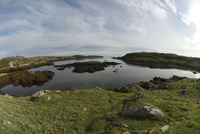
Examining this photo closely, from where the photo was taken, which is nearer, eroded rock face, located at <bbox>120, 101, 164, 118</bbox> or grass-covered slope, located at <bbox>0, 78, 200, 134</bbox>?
grass-covered slope, located at <bbox>0, 78, 200, 134</bbox>

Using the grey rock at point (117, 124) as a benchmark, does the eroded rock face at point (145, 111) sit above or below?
above

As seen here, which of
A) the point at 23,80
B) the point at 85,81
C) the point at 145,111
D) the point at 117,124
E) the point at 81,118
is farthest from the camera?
the point at 85,81

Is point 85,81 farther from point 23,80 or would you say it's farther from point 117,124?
point 117,124

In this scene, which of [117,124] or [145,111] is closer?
[117,124]

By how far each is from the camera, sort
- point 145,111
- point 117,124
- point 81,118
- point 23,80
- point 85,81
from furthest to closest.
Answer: point 85,81 → point 23,80 → point 81,118 → point 145,111 → point 117,124

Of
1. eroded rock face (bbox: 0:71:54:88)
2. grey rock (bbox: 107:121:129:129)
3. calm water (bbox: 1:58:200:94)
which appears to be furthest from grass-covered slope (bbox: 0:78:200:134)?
eroded rock face (bbox: 0:71:54:88)

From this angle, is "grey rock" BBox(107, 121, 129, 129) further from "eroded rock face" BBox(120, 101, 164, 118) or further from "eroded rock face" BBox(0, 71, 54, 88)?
"eroded rock face" BBox(0, 71, 54, 88)

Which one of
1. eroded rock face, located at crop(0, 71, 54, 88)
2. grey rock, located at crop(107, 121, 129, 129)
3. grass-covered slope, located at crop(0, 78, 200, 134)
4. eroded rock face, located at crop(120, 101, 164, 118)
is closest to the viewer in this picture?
grass-covered slope, located at crop(0, 78, 200, 134)

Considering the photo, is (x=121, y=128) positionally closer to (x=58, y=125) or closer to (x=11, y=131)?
(x=58, y=125)

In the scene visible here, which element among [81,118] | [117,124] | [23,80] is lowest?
[23,80]

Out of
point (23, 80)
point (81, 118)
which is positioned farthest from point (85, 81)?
point (81, 118)

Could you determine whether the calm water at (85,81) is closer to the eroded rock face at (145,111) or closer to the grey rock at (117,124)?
the eroded rock face at (145,111)

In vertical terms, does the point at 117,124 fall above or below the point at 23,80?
above

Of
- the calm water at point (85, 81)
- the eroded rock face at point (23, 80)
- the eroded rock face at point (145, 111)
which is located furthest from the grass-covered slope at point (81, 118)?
the eroded rock face at point (23, 80)
